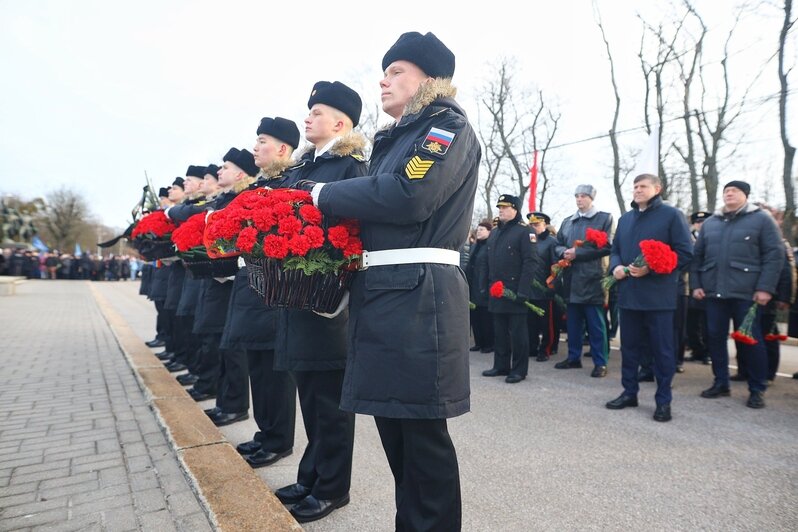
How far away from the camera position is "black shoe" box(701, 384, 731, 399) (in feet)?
17.7

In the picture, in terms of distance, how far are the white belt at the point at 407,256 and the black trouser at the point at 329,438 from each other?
0.95 m

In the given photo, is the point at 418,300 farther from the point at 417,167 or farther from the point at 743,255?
the point at 743,255

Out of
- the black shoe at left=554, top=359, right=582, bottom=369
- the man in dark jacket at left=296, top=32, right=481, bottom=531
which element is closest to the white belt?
the man in dark jacket at left=296, top=32, right=481, bottom=531

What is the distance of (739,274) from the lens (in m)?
5.24

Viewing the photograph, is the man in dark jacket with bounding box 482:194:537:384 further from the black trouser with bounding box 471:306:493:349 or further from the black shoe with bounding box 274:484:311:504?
the black shoe with bounding box 274:484:311:504

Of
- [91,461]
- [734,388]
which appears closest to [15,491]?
[91,461]

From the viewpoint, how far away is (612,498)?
2.89 m

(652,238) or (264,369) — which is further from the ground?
(652,238)

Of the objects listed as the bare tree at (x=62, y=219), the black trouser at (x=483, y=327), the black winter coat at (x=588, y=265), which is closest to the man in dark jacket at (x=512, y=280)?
the black winter coat at (x=588, y=265)

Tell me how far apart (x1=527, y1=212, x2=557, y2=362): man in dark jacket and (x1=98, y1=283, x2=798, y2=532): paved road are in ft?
7.93

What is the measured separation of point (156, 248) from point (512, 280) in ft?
13.2

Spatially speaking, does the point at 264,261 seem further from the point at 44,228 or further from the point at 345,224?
the point at 44,228

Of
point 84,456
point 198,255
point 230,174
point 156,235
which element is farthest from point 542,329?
point 84,456

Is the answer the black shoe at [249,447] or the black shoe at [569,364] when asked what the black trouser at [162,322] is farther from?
the black shoe at [569,364]
